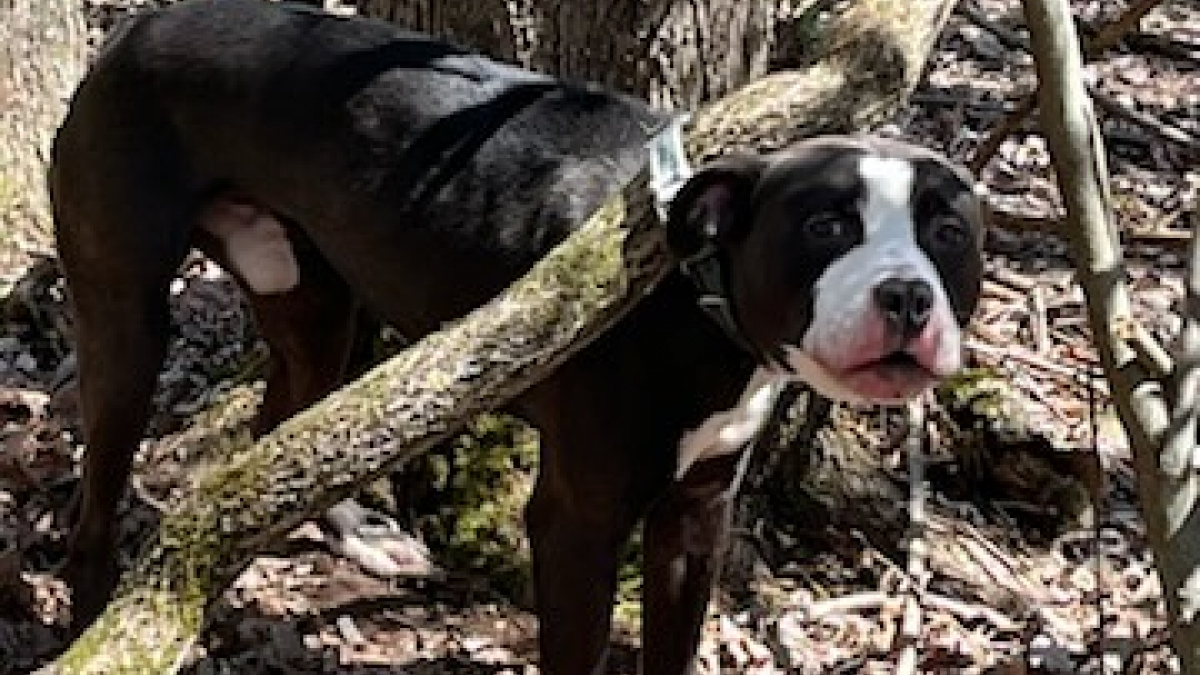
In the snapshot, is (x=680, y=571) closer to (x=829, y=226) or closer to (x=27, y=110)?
(x=829, y=226)

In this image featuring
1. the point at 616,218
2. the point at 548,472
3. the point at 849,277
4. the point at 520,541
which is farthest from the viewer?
the point at 520,541

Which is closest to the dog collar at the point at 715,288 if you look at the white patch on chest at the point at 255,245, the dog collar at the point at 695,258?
the dog collar at the point at 695,258

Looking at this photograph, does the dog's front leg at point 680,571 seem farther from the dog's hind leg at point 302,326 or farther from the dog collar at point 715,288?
the dog's hind leg at point 302,326

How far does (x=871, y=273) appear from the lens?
3197 mm

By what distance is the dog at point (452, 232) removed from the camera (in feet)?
11.8

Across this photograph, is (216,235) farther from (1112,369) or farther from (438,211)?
(1112,369)

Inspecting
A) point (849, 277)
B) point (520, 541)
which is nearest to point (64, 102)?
point (520, 541)

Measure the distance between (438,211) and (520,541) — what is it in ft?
3.31

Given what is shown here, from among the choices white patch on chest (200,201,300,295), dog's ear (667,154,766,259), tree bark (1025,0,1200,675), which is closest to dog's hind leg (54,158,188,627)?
white patch on chest (200,201,300,295)

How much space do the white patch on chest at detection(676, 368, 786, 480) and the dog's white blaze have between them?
0.43 metres

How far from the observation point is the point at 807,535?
4.99m

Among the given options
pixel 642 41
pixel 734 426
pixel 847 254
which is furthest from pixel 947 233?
pixel 642 41

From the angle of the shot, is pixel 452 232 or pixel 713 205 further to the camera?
pixel 452 232

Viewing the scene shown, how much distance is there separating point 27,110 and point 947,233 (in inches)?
136
